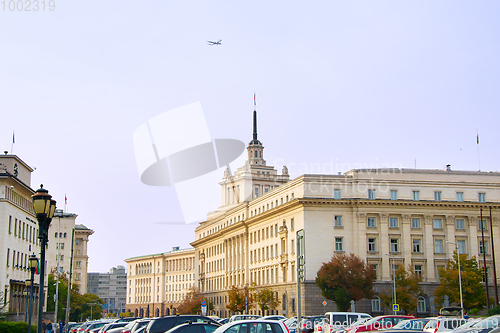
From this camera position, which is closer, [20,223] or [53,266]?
[20,223]

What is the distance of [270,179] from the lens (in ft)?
472

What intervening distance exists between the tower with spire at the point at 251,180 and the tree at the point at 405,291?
2464 inches

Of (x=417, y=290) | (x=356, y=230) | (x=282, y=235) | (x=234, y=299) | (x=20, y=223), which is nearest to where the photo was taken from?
(x=20, y=223)

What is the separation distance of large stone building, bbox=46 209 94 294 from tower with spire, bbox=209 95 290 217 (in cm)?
3446

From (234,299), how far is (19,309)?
38528mm

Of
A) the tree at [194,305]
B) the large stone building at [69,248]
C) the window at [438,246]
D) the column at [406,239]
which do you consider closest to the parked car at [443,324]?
the column at [406,239]

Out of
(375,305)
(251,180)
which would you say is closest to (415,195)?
(375,305)

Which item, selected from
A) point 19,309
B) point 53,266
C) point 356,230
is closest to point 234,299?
point 356,230

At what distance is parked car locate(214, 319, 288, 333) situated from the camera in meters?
22.1

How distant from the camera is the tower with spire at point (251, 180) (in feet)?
462

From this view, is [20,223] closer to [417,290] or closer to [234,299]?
[234,299]

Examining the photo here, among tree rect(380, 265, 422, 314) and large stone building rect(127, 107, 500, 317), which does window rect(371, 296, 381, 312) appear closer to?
large stone building rect(127, 107, 500, 317)

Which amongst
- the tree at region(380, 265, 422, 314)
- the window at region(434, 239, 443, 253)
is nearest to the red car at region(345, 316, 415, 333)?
the tree at region(380, 265, 422, 314)

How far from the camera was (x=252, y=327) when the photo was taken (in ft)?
73.4
